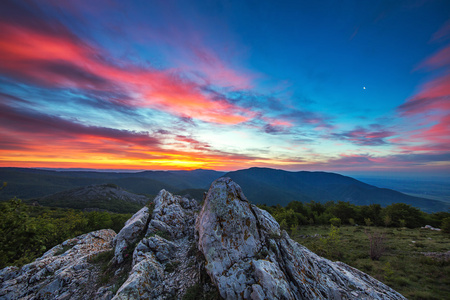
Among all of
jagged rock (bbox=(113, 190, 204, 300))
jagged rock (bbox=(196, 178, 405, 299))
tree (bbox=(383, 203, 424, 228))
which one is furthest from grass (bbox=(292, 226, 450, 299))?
jagged rock (bbox=(113, 190, 204, 300))

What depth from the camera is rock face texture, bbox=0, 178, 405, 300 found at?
9.10 meters

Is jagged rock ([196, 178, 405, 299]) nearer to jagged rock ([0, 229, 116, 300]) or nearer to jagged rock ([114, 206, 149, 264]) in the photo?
jagged rock ([114, 206, 149, 264])

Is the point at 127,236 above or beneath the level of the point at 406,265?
above

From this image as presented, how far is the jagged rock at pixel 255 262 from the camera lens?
8.54 metres

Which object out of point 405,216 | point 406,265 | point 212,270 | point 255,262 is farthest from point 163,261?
point 405,216

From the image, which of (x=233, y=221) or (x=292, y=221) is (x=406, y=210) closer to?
(x=292, y=221)

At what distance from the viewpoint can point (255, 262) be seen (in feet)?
30.4

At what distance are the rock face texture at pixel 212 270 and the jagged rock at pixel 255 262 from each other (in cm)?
4

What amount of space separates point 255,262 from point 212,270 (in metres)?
2.66

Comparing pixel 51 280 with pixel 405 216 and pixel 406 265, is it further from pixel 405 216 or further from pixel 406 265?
pixel 405 216

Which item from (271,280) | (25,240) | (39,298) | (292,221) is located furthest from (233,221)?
(292,221)

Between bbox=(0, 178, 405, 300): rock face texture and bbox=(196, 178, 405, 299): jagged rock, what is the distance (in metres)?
0.04

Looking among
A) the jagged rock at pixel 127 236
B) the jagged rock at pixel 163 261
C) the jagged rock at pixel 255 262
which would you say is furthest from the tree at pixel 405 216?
the jagged rock at pixel 127 236

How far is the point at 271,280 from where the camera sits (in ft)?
27.3
